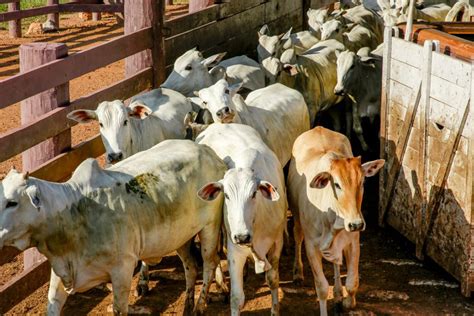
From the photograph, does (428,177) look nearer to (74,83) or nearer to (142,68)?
(142,68)

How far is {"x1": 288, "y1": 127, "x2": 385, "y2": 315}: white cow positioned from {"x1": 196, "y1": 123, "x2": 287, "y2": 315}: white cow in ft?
0.84

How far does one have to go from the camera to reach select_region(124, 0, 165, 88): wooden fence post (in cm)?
987

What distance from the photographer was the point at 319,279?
748 centimetres

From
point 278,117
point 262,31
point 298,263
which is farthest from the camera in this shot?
point 262,31

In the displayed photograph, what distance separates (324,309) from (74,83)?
823cm

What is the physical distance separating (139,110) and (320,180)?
Result: 205cm

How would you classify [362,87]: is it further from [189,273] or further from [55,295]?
[55,295]

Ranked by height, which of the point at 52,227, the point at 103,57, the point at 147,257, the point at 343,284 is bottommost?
the point at 343,284

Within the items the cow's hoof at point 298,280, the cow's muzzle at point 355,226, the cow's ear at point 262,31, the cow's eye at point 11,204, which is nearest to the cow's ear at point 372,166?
the cow's muzzle at point 355,226

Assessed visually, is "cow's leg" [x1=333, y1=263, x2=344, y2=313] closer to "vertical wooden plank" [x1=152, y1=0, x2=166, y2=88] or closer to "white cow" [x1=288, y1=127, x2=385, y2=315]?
"white cow" [x1=288, y1=127, x2=385, y2=315]

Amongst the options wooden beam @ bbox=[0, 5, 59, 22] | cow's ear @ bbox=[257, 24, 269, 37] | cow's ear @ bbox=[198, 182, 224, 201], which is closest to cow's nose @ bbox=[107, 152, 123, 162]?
cow's ear @ bbox=[198, 182, 224, 201]

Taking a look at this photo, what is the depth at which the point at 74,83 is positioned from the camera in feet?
47.7

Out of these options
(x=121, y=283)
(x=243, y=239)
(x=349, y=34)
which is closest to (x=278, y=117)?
(x=243, y=239)

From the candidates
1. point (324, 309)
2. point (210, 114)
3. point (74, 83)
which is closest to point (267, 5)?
point (74, 83)
